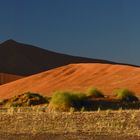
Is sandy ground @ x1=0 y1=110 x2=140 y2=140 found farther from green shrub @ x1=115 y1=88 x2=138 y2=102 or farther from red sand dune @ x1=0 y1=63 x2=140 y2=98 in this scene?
red sand dune @ x1=0 y1=63 x2=140 y2=98

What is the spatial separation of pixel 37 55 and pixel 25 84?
5701cm

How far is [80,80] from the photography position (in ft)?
201

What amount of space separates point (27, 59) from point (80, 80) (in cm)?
5695

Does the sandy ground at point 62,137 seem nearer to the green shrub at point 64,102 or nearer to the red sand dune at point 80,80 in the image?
the green shrub at point 64,102

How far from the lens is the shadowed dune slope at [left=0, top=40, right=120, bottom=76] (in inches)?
4341

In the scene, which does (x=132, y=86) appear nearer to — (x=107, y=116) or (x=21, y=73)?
(x=107, y=116)

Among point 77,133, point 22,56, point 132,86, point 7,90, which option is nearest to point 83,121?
point 77,133

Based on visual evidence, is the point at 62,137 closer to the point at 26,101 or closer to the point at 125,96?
the point at 26,101

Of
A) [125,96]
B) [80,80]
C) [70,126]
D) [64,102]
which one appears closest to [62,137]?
[70,126]

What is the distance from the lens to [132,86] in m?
51.2

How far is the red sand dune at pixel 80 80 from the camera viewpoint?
180 ft

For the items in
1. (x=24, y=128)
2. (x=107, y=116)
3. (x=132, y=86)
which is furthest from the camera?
(x=132, y=86)

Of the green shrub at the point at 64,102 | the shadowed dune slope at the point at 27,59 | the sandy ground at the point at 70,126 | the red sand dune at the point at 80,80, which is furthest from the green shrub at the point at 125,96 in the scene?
the shadowed dune slope at the point at 27,59

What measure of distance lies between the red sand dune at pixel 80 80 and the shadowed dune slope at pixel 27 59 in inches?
1520
